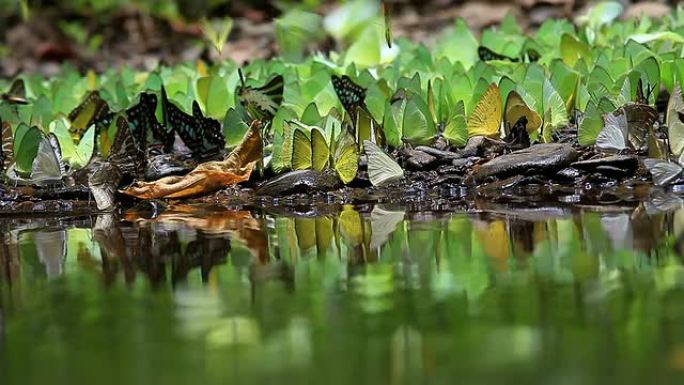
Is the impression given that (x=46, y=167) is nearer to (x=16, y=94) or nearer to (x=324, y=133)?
(x=324, y=133)

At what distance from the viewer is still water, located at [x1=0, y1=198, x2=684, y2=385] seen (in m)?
1.00

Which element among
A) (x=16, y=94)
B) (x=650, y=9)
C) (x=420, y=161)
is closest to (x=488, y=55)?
(x=420, y=161)

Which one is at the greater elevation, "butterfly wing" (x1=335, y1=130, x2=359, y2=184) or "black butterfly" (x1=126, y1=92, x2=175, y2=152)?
"black butterfly" (x1=126, y1=92, x2=175, y2=152)

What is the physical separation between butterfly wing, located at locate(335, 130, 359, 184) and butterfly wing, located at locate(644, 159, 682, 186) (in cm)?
58

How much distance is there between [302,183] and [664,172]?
0.71 meters

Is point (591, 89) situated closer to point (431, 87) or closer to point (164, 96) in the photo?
point (431, 87)

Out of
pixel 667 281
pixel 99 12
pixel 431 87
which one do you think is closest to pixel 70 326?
pixel 667 281

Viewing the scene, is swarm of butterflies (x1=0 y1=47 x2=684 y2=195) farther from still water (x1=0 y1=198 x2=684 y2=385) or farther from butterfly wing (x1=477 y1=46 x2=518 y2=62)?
butterfly wing (x1=477 y1=46 x2=518 y2=62)

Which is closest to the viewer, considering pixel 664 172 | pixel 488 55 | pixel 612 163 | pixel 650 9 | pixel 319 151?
pixel 664 172

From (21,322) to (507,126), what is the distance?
52.9 inches

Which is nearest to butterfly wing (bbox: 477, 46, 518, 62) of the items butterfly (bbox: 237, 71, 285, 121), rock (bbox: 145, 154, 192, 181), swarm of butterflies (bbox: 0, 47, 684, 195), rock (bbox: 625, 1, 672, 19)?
swarm of butterflies (bbox: 0, 47, 684, 195)

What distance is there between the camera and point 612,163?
2.13 m

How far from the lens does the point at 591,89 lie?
2.45m

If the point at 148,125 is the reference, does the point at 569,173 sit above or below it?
below
